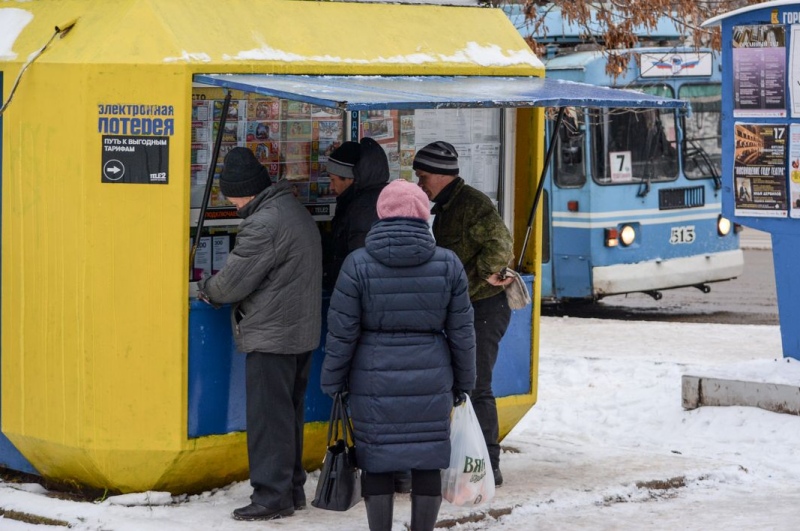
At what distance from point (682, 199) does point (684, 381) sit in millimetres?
5582

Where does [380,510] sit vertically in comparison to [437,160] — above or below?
below

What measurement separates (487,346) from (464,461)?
98cm

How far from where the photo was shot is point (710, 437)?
8.40 metres

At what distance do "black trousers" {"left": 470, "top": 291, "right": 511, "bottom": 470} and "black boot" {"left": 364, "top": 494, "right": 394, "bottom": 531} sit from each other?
1150 millimetres

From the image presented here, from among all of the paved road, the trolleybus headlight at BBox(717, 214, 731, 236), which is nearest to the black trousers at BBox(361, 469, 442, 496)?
the paved road

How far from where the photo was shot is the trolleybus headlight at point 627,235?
13.6 meters

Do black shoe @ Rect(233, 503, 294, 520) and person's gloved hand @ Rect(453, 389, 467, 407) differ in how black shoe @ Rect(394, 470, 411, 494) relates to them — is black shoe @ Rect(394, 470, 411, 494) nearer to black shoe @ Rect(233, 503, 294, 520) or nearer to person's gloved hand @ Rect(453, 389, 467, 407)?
black shoe @ Rect(233, 503, 294, 520)

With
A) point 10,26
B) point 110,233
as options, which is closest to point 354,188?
point 110,233

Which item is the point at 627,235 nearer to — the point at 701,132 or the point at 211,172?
the point at 701,132

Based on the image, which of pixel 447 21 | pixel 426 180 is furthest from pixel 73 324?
pixel 447 21

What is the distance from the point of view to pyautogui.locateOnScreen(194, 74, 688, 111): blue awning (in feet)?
19.9

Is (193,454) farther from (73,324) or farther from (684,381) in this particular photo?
(684,381)

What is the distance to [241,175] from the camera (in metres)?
6.48

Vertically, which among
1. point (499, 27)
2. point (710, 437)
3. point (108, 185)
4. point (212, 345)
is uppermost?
point (499, 27)
